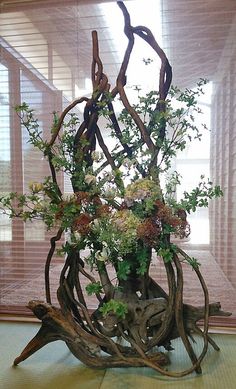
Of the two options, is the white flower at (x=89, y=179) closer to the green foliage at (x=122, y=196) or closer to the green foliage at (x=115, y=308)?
the green foliage at (x=122, y=196)

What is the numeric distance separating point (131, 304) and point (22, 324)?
99 centimetres

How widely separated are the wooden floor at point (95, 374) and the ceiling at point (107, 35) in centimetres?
166

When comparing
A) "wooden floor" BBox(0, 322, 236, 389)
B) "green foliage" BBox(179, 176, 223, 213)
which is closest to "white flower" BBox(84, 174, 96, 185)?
"green foliage" BBox(179, 176, 223, 213)

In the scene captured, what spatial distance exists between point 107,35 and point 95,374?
6.85ft

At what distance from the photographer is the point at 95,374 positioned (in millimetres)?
1672

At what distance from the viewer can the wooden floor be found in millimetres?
1573

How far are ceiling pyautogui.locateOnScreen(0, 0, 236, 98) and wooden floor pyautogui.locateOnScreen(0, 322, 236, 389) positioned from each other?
166cm

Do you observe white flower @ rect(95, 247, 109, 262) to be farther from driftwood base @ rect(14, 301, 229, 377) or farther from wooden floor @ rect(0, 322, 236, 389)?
wooden floor @ rect(0, 322, 236, 389)

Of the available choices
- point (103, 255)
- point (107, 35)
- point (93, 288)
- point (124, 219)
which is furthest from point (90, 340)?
point (107, 35)

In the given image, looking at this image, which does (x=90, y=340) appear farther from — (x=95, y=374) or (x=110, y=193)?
(x=110, y=193)

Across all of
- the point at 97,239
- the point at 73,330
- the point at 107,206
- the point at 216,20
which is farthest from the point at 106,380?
the point at 216,20

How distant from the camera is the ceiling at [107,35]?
2.28 m

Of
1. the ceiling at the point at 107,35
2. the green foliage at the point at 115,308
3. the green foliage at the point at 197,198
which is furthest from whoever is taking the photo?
the ceiling at the point at 107,35

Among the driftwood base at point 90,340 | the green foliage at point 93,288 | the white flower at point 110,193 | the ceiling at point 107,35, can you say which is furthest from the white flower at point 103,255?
the ceiling at point 107,35
